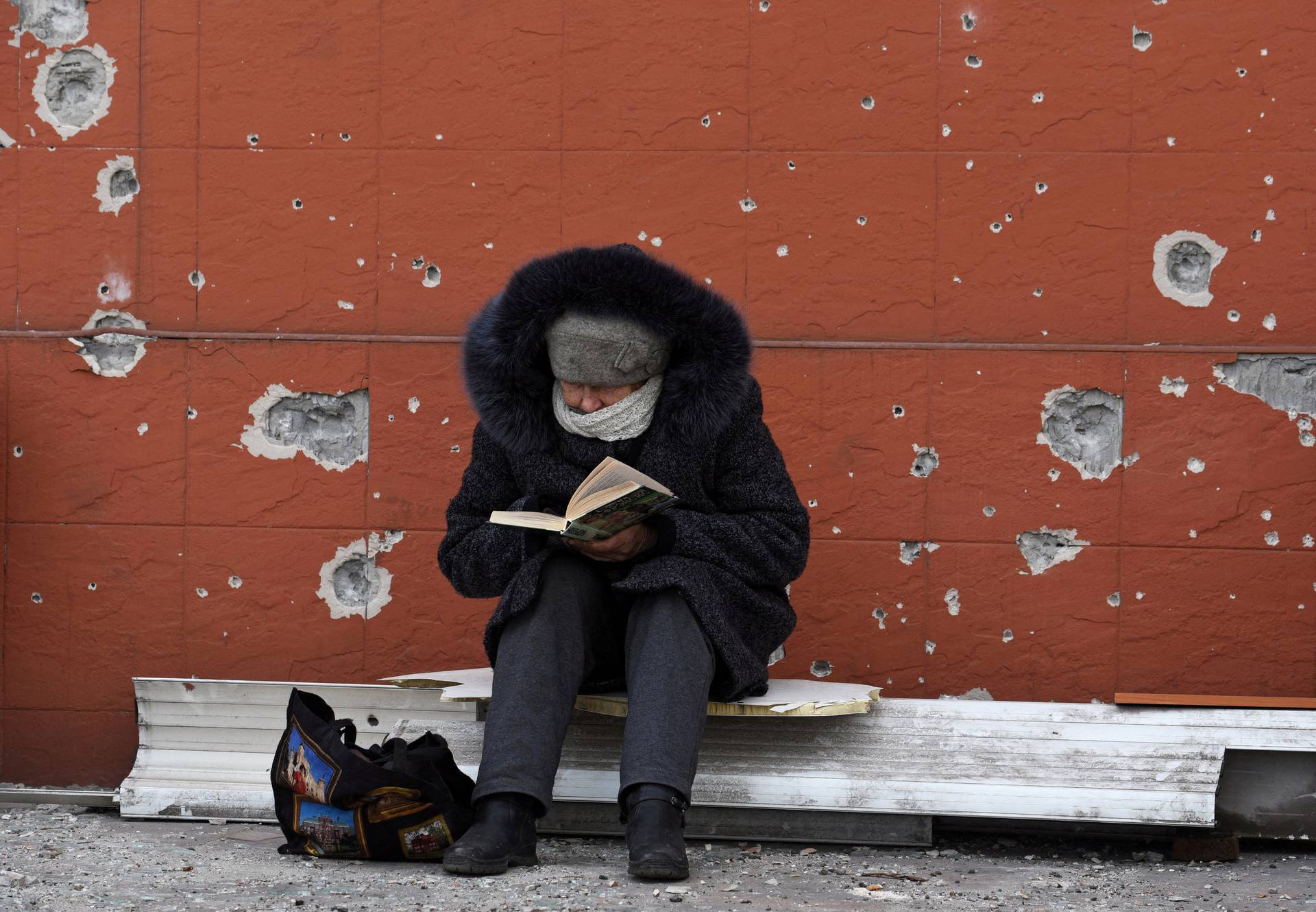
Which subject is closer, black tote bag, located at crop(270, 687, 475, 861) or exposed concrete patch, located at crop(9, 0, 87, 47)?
black tote bag, located at crop(270, 687, 475, 861)

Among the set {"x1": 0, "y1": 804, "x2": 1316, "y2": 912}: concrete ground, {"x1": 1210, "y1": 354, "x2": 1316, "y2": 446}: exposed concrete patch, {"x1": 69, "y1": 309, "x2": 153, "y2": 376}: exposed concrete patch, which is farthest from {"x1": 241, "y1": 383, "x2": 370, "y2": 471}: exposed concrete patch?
{"x1": 1210, "y1": 354, "x2": 1316, "y2": 446}: exposed concrete patch

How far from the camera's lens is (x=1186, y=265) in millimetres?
3631

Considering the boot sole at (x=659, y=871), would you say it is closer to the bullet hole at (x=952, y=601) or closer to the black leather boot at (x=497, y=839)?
the black leather boot at (x=497, y=839)

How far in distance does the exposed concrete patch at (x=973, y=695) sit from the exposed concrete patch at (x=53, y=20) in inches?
115

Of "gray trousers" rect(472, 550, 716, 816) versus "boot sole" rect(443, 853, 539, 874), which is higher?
"gray trousers" rect(472, 550, 716, 816)

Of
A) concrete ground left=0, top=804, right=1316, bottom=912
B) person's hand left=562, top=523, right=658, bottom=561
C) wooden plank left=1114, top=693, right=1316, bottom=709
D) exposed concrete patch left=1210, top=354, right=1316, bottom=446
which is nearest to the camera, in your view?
concrete ground left=0, top=804, right=1316, bottom=912

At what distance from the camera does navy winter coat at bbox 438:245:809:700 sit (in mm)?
2934

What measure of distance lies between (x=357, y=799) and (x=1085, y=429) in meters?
2.07

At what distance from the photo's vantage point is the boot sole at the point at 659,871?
8.48 ft

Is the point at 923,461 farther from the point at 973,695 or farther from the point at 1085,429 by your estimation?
the point at 973,695

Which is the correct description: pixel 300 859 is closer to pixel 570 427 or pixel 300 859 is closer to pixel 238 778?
pixel 238 778

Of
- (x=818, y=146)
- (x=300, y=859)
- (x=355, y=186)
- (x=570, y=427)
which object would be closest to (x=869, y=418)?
(x=818, y=146)

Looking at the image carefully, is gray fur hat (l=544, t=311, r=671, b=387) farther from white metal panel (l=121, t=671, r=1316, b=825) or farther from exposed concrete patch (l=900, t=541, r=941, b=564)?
exposed concrete patch (l=900, t=541, r=941, b=564)

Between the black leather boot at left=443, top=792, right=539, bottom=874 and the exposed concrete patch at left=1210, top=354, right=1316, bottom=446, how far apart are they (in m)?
2.12
